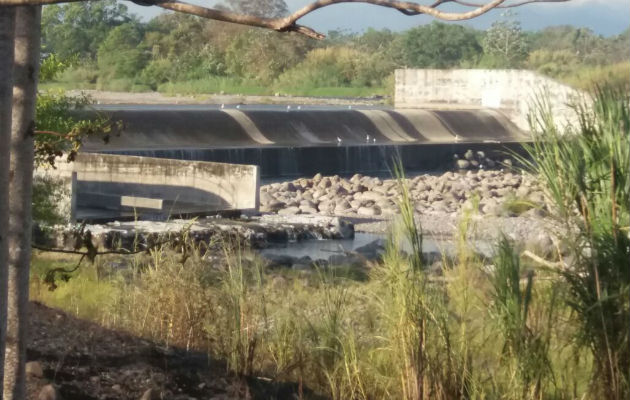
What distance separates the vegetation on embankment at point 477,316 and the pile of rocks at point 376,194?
16.1 metres

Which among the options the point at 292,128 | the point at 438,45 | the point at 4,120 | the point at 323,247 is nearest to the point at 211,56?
the point at 438,45

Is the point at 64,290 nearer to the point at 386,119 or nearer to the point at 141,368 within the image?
the point at 141,368

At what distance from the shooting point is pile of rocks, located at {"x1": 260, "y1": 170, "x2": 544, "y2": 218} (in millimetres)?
25859

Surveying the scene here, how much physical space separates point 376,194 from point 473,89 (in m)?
17.5

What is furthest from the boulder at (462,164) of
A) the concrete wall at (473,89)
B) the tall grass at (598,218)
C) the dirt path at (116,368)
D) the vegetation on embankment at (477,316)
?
the dirt path at (116,368)

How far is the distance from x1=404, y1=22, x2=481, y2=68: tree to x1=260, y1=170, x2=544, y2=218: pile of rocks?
48314mm

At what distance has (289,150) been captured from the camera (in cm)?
3219

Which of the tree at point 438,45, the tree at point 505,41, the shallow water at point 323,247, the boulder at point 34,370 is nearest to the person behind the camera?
the boulder at point 34,370

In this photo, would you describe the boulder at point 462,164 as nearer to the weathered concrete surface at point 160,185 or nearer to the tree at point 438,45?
the weathered concrete surface at point 160,185

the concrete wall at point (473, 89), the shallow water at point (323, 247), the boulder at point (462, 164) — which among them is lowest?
the shallow water at point (323, 247)

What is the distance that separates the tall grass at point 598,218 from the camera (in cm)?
676

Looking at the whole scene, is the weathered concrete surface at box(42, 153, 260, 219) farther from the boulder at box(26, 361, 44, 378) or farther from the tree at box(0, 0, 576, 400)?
the tree at box(0, 0, 576, 400)

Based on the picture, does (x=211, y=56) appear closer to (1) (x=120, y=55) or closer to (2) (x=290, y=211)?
(1) (x=120, y=55)

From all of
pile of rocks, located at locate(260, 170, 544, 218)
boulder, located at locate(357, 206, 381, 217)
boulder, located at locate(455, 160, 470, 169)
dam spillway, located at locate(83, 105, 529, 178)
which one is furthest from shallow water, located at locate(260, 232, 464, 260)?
boulder, located at locate(455, 160, 470, 169)
